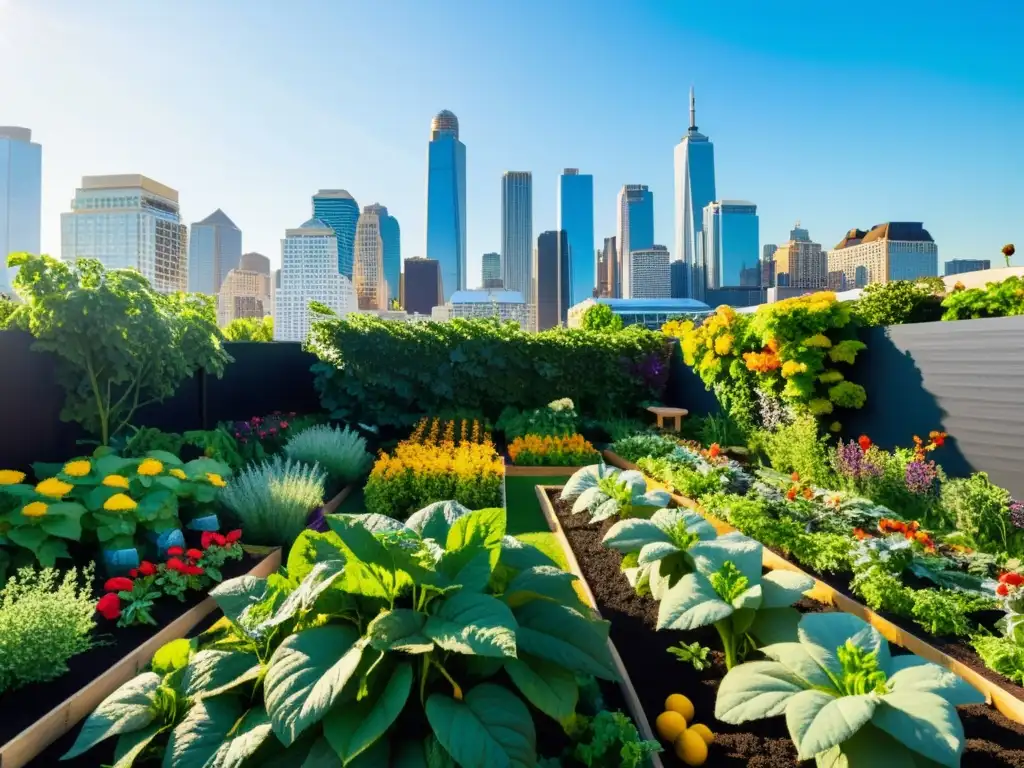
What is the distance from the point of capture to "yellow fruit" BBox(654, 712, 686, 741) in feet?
6.05

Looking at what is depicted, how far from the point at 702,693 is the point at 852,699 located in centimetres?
74

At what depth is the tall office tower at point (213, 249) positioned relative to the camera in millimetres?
85125

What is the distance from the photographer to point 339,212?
4574 inches

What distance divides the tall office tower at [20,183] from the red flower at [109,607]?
8546 centimetres

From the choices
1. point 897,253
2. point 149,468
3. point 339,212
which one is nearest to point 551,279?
point 339,212

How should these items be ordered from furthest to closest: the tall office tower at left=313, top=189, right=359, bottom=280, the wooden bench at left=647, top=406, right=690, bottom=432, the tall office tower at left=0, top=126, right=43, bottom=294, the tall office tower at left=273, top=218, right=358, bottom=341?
1. the tall office tower at left=313, top=189, right=359, bottom=280
2. the tall office tower at left=0, top=126, right=43, bottom=294
3. the tall office tower at left=273, top=218, right=358, bottom=341
4. the wooden bench at left=647, top=406, right=690, bottom=432

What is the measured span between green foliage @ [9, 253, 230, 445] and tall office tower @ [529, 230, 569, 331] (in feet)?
419

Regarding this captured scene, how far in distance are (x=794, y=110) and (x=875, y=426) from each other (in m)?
9.64

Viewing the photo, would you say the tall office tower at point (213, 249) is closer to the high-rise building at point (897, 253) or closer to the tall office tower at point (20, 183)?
the tall office tower at point (20, 183)

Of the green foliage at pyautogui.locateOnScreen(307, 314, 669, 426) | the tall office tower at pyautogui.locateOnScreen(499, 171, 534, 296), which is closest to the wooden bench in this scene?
the green foliage at pyautogui.locateOnScreen(307, 314, 669, 426)

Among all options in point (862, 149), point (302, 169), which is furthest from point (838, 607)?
point (862, 149)

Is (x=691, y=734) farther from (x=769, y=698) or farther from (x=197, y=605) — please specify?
(x=197, y=605)

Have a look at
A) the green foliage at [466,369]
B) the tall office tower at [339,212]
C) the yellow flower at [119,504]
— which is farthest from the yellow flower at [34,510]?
the tall office tower at [339,212]

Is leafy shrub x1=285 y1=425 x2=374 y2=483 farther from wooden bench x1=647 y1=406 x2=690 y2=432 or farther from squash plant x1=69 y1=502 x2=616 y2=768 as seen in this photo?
wooden bench x1=647 y1=406 x2=690 y2=432
